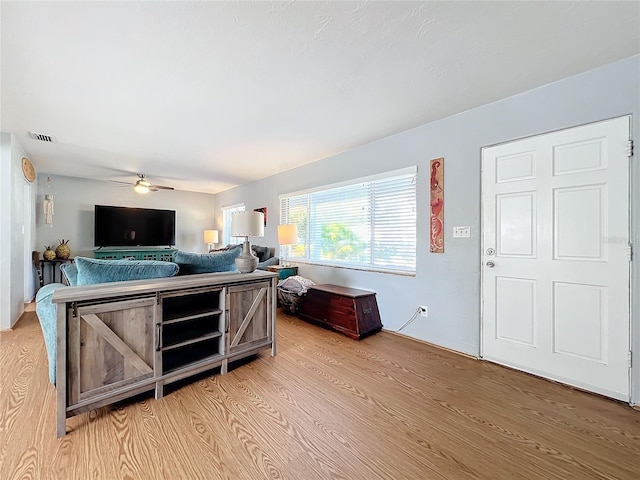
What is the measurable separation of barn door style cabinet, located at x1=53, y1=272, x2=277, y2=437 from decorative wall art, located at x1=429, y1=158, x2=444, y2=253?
172 cm

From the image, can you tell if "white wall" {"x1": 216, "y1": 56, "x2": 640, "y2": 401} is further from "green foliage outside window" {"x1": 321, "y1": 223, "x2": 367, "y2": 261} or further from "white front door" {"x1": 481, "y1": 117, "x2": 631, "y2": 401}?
"green foliage outside window" {"x1": 321, "y1": 223, "x2": 367, "y2": 261}

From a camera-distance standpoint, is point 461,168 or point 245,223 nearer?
point 245,223

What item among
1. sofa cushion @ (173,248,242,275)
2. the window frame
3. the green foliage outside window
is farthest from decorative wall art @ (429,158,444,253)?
the window frame

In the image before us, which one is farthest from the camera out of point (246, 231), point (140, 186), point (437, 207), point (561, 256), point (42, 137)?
point (140, 186)

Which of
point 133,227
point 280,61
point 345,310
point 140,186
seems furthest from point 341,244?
point 133,227

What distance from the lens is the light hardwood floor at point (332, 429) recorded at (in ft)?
4.41

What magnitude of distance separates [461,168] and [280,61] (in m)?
1.94

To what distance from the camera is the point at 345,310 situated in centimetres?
324

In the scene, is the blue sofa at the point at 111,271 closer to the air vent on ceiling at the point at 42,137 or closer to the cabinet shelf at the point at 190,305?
the cabinet shelf at the point at 190,305

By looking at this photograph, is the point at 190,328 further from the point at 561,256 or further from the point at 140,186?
the point at 140,186

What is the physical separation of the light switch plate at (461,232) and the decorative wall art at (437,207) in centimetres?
13

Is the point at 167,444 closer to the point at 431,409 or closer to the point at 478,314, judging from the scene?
the point at 431,409

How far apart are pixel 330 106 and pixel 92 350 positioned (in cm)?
256

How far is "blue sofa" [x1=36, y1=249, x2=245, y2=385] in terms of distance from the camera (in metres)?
1.79
